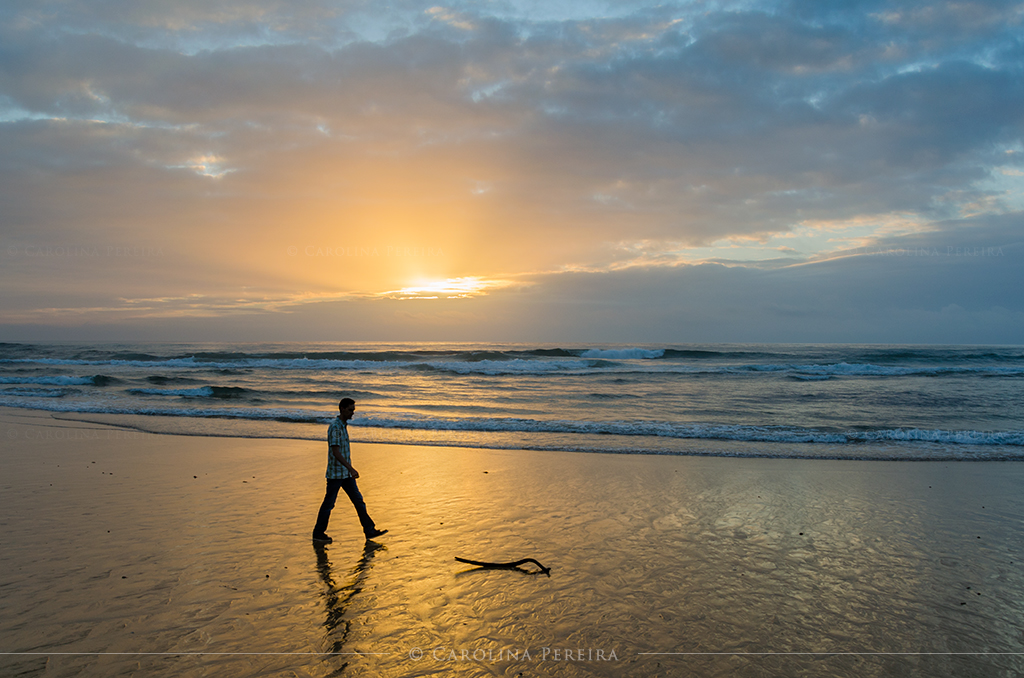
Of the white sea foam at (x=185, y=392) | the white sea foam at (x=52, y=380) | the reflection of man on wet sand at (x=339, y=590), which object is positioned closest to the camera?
the reflection of man on wet sand at (x=339, y=590)

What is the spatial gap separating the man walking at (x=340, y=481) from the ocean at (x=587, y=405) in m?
6.48

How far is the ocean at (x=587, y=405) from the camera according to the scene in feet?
43.8

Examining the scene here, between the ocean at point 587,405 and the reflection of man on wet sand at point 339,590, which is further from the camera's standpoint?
the ocean at point 587,405

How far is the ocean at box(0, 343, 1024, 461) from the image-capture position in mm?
13359

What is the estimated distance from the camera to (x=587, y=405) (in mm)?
21047

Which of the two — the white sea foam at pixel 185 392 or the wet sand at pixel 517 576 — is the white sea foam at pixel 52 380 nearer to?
the white sea foam at pixel 185 392

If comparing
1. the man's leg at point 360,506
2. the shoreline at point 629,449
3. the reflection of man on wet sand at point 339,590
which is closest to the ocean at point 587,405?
the shoreline at point 629,449

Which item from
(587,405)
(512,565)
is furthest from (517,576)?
(587,405)

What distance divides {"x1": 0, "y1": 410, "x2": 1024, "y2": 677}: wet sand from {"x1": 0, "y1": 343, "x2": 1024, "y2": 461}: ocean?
3799 mm

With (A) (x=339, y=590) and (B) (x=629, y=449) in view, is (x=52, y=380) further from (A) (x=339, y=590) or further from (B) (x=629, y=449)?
(A) (x=339, y=590)

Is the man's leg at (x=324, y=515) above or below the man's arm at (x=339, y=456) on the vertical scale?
below

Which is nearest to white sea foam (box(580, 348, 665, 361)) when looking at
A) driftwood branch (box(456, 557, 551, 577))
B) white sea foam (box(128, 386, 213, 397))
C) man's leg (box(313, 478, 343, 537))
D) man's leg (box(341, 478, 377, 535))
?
white sea foam (box(128, 386, 213, 397))

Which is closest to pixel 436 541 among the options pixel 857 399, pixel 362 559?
pixel 362 559

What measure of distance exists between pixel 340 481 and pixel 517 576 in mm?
2479
